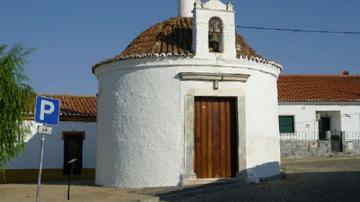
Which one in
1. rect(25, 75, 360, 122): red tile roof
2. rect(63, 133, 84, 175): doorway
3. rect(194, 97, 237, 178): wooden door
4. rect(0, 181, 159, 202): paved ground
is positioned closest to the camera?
rect(0, 181, 159, 202): paved ground

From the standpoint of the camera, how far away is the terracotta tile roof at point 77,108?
22.4 meters

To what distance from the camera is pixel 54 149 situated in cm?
2203

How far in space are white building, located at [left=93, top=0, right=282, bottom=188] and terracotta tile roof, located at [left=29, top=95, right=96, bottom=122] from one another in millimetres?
7716

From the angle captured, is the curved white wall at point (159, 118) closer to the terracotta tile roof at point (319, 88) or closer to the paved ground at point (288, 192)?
the paved ground at point (288, 192)

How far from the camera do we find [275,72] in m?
15.9

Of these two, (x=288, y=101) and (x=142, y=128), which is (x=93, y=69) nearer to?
(x=142, y=128)

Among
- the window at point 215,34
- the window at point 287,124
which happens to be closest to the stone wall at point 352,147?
the window at point 287,124

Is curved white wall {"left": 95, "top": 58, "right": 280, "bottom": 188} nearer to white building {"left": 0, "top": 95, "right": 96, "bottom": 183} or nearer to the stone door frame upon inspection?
the stone door frame

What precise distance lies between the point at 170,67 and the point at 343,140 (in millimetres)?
18840

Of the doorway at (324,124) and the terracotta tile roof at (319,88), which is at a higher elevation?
the terracotta tile roof at (319,88)

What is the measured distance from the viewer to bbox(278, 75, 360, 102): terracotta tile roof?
31.4 meters

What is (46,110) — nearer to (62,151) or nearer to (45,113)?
(45,113)

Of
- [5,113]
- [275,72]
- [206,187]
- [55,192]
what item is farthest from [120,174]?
[275,72]

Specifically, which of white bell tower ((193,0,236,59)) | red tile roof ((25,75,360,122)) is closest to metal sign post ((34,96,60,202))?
white bell tower ((193,0,236,59))
